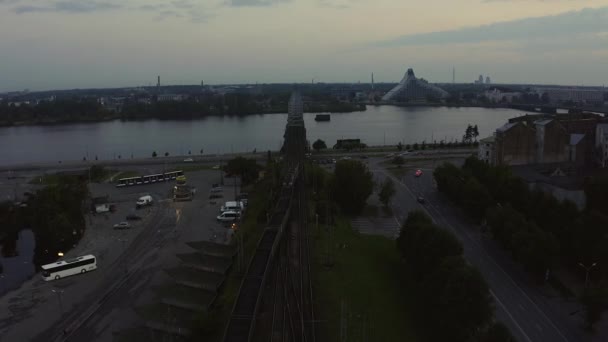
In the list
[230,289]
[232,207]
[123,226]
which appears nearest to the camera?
[230,289]

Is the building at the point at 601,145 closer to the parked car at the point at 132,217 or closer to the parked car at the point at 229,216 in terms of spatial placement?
the parked car at the point at 229,216

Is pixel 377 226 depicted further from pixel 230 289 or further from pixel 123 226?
pixel 123 226

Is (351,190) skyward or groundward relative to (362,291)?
skyward

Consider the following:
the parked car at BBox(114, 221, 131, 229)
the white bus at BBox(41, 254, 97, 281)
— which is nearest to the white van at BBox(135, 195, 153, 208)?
the parked car at BBox(114, 221, 131, 229)

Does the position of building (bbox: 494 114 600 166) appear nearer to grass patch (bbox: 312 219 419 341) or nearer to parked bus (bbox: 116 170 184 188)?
grass patch (bbox: 312 219 419 341)

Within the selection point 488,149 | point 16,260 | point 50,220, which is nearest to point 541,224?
point 488,149

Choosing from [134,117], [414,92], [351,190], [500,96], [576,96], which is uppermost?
[414,92]
